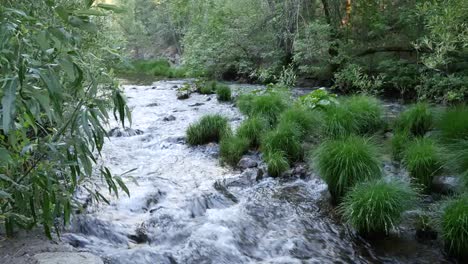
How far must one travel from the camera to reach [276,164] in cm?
596

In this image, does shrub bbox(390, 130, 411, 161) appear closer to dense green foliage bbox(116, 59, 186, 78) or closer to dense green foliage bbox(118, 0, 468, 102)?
dense green foliage bbox(118, 0, 468, 102)

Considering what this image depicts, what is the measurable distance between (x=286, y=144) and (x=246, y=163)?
76cm

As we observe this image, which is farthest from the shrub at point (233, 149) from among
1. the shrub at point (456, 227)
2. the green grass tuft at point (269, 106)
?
the shrub at point (456, 227)

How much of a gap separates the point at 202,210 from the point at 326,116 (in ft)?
9.91

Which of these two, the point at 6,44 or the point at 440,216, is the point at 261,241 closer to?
the point at 440,216

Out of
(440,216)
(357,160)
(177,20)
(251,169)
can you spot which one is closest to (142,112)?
(251,169)

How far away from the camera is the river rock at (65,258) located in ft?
9.72

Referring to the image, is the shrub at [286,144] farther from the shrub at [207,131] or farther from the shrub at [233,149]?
the shrub at [207,131]

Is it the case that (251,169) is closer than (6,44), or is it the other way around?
→ (6,44)

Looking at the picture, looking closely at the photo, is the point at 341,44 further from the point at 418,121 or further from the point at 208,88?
the point at 418,121

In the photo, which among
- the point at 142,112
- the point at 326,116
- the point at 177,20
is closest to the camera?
the point at 326,116

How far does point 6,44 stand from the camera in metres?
1.46

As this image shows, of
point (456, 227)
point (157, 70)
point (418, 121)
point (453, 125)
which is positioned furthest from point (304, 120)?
point (157, 70)

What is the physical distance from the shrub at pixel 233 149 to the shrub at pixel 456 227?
12.2 feet
